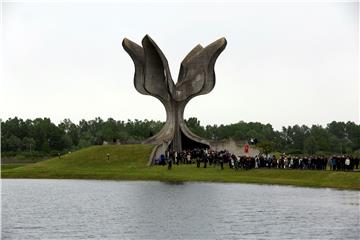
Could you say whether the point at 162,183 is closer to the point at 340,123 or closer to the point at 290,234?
the point at 290,234

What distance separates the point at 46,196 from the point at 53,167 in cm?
2080

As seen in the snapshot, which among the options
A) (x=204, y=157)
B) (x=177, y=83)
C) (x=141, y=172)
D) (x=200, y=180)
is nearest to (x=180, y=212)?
(x=200, y=180)

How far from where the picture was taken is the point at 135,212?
29.6 m

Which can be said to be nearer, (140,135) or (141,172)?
(141,172)

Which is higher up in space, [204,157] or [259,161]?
[204,157]

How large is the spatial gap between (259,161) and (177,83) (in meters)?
16.9

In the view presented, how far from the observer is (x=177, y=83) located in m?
65.1

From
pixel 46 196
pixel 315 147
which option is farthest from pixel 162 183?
pixel 315 147

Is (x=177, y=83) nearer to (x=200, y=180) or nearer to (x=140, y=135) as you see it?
(x=200, y=180)

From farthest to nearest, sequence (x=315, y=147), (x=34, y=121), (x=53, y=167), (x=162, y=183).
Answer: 1. (x=34, y=121)
2. (x=315, y=147)
3. (x=53, y=167)
4. (x=162, y=183)

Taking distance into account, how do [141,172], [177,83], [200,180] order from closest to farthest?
[200,180] → [141,172] → [177,83]

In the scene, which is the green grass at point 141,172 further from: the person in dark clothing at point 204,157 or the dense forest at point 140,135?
the dense forest at point 140,135

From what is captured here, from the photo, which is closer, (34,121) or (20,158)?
(20,158)

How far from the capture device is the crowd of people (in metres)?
45.4
